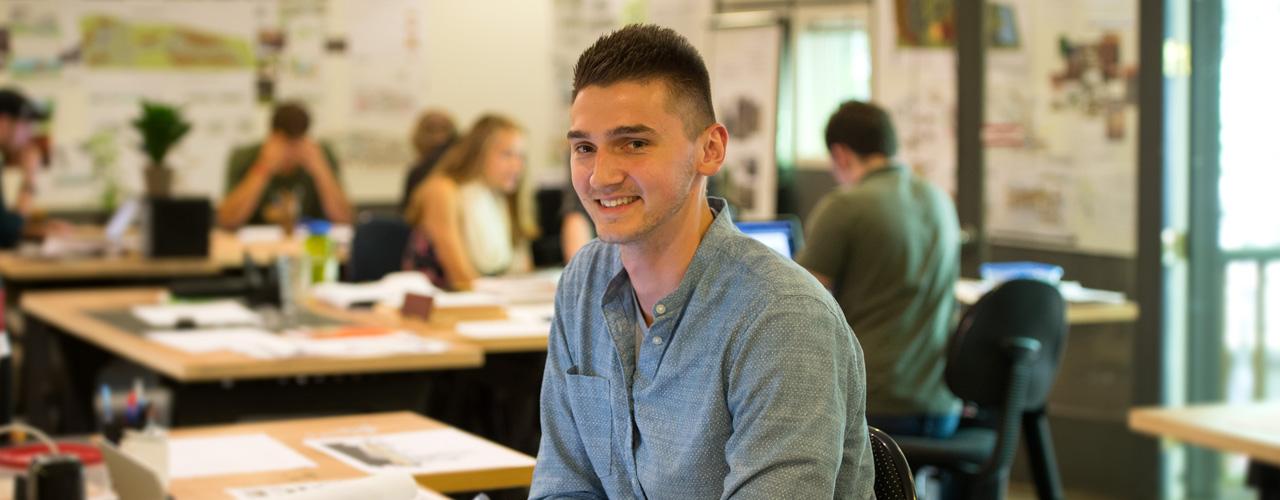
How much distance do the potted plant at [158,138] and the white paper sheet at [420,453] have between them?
4002 mm

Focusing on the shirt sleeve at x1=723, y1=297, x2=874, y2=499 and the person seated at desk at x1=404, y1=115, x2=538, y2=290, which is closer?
the shirt sleeve at x1=723, y1=297, x2=874, y2=499

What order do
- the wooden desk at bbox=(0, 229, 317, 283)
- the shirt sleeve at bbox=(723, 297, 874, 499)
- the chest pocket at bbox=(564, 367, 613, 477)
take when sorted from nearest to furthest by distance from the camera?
the shirt sleeve at bbox=(723, 297, 874, 499) → the chest pocket at bbox=(564, 367, 613, 477) → the wooden desk at bbox=(0, 229, 317, 283)

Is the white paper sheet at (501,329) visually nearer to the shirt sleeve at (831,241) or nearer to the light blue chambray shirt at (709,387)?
the shirt sleeve at (831,241)

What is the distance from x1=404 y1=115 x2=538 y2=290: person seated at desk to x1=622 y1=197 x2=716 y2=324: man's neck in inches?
161

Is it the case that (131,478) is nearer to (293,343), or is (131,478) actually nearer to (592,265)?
(592,265)

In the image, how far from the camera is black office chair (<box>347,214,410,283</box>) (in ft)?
21.2

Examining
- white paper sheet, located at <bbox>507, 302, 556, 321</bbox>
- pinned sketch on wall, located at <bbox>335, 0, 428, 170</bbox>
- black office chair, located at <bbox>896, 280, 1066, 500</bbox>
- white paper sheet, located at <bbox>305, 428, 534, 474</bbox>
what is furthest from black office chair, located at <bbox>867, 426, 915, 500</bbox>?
pinned sketch on wall, located at <bbox>335, 0, 428, 170</bbox>

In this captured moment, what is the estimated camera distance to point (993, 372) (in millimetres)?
4332

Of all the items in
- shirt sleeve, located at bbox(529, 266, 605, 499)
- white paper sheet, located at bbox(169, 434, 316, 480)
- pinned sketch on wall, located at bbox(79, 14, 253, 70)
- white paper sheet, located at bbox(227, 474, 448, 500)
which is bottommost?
white paper sheet, located at bbox(169, 434, 316, 480)

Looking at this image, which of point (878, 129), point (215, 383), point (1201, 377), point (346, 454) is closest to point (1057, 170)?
point (1201, 377)

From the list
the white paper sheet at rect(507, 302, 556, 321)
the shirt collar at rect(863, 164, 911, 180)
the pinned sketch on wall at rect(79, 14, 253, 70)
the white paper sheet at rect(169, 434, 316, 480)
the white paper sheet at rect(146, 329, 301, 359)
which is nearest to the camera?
the white paper sheet at rect(169, 434, 316, 480)

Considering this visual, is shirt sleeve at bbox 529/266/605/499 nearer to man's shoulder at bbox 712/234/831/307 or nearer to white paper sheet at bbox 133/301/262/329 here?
man's shoulder at bbox 712/234/831/307

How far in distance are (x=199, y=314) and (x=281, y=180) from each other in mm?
3432

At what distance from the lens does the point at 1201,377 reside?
5723mm
